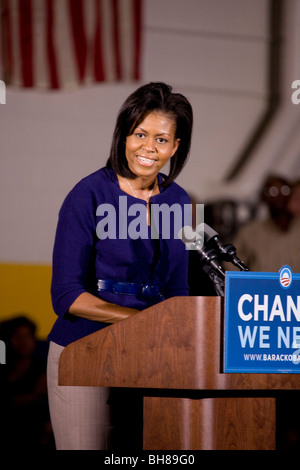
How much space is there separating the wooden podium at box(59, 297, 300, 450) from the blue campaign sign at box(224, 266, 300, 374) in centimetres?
3

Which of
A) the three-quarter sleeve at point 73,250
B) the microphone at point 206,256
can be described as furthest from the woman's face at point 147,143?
the microphone at point 206,256

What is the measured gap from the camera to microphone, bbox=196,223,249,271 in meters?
1.85

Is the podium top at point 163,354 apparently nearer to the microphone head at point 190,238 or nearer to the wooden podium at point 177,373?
the wooden podium at point 177,373

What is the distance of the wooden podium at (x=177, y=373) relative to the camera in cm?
159

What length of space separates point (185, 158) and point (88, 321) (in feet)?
2.53

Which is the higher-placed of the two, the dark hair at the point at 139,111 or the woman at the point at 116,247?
the dark hair at the point at 139,111

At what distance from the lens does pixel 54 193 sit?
399cm

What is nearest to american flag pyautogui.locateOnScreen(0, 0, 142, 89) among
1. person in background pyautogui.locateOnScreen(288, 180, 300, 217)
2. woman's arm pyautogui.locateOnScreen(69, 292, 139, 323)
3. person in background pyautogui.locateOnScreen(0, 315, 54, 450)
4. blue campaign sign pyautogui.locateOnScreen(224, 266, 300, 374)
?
person in background pyautogui.locateOnScreen(288, 180, 300, 217)

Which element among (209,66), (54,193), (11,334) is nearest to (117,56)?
(209,66)

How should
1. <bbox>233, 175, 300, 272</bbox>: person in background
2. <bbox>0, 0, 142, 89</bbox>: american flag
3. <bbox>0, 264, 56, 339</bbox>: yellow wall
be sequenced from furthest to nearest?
1. <bbox>0, 0, 142, 89</bbox>: american flag
2. <bbox>0, 264, 56, 339</bbox>: yellow wall
3. <bbox>233, 175, 300, 272</bbox>: person in background

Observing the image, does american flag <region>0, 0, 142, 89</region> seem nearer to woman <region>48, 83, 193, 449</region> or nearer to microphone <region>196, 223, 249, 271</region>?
woman <region>48, 83, 193, 449</region>

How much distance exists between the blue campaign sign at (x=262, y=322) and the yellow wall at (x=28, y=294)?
7.60 feet

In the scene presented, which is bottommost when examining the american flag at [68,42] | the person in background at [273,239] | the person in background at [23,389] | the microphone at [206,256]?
the person in background at [23,389]

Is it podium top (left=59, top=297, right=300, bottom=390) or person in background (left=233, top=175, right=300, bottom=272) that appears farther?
person in background (left=233, top=175, right=300, bottom=272)
